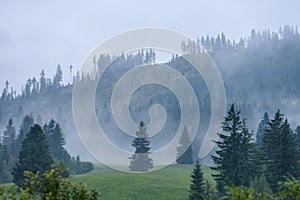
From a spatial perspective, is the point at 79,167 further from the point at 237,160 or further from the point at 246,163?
the point at 246,163

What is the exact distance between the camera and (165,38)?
4975cm

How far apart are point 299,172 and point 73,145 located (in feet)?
474

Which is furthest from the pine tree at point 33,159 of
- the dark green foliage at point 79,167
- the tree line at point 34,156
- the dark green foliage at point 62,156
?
the dark green foliage at point 79,167

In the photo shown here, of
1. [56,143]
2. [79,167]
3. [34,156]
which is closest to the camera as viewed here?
[34,156]

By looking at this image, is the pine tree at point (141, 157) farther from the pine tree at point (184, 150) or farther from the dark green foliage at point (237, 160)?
the dark green foliage at point (237, 160)

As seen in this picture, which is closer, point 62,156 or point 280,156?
point 280,156

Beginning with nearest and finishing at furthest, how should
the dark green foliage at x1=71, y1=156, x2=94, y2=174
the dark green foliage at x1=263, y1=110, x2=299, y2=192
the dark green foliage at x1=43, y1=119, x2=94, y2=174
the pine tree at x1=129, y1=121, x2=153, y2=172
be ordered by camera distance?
the dark green foliage at x1=263, y1=110, x2=299, y2=192 → the pine tree at x1=129, y1=121, x2=153, y2=172 → the dark green foliage at x1=71, y1=156, x2=94, y2=174 → the dark green foliage at x1=43, y1=119, x2=94, y2=174

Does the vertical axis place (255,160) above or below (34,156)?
below

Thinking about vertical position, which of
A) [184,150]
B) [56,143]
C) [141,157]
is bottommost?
[141,157]

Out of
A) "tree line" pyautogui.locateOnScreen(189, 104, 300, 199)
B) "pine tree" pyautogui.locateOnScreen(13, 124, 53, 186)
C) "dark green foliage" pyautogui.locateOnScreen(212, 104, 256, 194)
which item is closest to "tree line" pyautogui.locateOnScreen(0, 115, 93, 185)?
"pine tree" pyautogui.locateOnScreen(13, 124, 53, 186)

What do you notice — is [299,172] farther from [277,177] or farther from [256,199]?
[256,199]

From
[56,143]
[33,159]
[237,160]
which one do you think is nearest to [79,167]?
[56,143]

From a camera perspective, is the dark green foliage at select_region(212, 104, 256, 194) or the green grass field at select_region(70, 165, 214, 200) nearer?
the dark green foliage at select_region(212, 104, 256, 194)

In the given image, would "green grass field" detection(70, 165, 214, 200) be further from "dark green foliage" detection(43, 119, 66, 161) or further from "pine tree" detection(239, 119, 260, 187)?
"dark green foliage" detection(43, 119, 66, 161)
